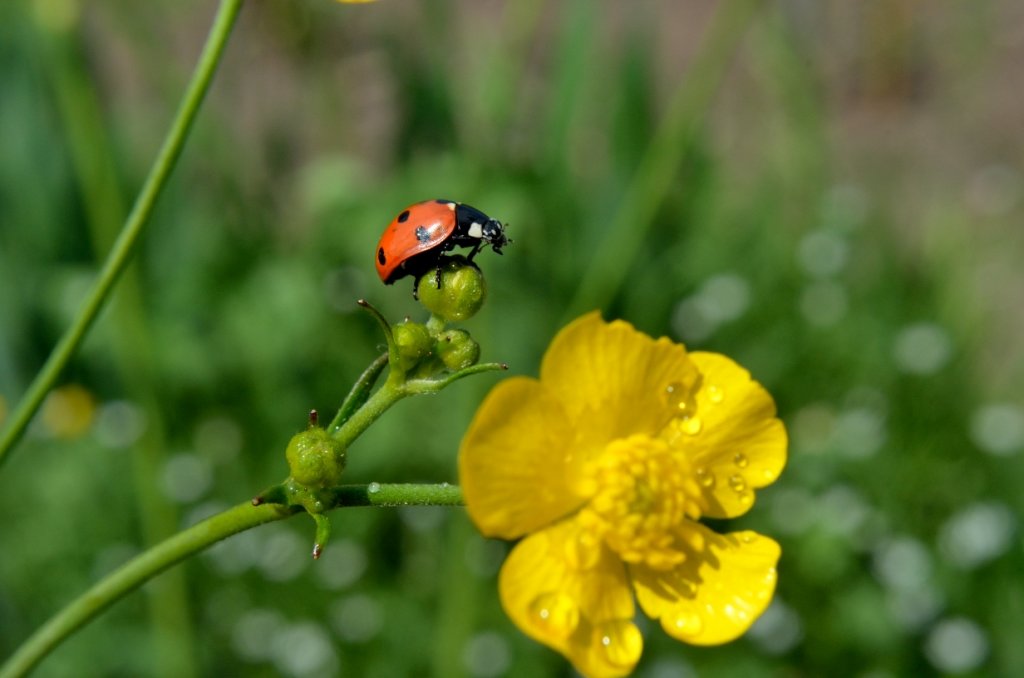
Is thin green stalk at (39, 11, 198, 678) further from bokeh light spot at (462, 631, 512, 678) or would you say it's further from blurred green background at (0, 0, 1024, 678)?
bokeh light spot at (462, 631, 512, 678)

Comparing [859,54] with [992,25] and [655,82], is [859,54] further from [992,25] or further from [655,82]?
[655,82]

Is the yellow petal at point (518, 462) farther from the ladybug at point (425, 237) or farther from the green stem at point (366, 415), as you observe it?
the ladybug at point (425, 237)

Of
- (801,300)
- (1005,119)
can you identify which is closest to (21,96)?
(801,300)

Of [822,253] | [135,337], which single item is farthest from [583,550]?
[822,253]

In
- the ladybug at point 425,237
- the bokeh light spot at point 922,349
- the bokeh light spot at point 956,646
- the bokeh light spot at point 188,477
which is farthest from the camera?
the bokeh light spot at point 922,349

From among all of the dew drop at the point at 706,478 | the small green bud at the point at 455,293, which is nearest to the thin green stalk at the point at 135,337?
the small green bud at the point at 455,293

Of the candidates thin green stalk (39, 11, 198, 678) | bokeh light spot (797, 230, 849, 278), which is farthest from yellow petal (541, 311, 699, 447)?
bokeh light spot (797, 230, 849, 278)

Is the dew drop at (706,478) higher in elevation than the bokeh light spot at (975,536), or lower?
higher

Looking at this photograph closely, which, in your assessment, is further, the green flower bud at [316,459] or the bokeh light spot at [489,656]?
the bokeh light spot at [489,656]
